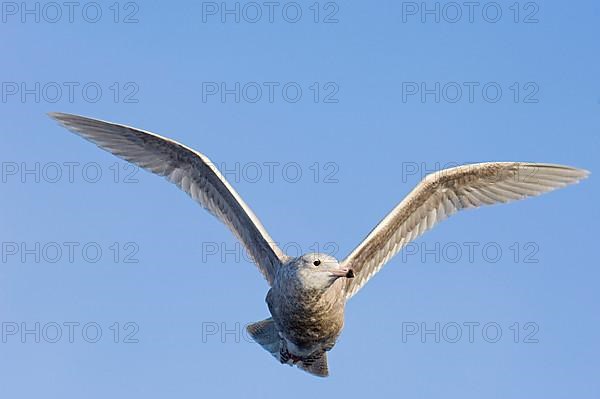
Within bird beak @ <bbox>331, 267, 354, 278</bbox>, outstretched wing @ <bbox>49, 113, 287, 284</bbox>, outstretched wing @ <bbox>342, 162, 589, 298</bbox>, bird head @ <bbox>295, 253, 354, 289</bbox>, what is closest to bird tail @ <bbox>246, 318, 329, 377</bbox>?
outstretched wing @ <bbox>49, 113, 287, 284</bbox>

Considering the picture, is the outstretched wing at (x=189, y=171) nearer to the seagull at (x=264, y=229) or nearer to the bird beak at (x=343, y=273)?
the seagull at (x=264, y=229)

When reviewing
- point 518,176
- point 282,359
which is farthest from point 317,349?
point 518,176

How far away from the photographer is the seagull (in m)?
14.4

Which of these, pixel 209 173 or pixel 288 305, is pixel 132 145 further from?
pixel 288 305

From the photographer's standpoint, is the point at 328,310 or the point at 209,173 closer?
the point at 328,310

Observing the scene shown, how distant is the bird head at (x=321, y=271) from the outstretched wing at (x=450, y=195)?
2373 mm

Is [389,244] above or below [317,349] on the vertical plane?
above

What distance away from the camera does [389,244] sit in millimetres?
16141

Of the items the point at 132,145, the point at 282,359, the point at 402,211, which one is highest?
the point at 132,145

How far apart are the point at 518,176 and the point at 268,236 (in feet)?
16.6

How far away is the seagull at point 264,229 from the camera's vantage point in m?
14.4

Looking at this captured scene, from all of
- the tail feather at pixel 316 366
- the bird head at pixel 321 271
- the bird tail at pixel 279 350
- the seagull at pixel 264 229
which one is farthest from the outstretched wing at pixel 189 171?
the bird head at pixel 321 271

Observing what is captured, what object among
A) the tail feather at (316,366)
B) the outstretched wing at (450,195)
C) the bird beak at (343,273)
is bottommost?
the tail feather at (316,366)

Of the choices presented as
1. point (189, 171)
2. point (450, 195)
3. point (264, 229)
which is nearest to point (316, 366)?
point (264, 229)
